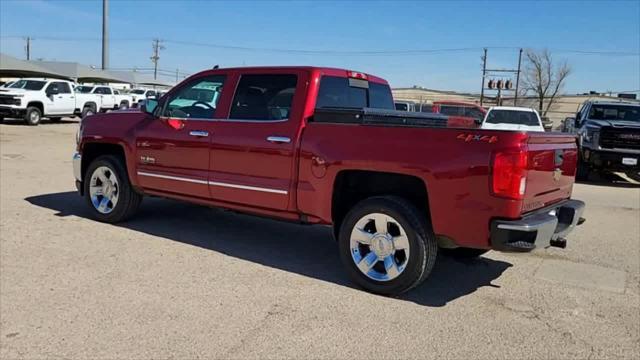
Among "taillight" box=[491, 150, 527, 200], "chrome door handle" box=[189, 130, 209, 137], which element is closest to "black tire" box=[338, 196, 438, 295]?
"taillight" box=[491, 150, 527, 200]

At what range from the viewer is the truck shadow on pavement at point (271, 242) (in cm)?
517

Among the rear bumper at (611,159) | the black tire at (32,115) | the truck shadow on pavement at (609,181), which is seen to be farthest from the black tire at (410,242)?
the black tire at (32,115)

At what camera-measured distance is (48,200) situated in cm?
828

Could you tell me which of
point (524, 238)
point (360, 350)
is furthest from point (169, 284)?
point (524, 238)

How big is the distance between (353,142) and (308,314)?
4.80 feet

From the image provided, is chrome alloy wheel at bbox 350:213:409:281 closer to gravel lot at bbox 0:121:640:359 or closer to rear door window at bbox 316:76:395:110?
gravel lot at bbox 0:121:640:359

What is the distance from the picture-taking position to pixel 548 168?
4648 millimetres

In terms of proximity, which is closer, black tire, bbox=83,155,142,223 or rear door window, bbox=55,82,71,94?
black tire, bbox=83,155,142,223

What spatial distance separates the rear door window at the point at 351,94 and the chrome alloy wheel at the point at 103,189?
289 cm

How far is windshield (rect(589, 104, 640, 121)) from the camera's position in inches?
586

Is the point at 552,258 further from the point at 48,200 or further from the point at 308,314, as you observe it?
the point at 48,200

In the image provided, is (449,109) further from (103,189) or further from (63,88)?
(103,189)

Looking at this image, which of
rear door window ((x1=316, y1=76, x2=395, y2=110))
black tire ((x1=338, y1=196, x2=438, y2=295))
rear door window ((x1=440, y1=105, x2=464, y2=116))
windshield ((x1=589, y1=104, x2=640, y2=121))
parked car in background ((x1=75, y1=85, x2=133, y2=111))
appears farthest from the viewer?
parked car in background ((x1=75, y1=85, x2=133, y2=111))

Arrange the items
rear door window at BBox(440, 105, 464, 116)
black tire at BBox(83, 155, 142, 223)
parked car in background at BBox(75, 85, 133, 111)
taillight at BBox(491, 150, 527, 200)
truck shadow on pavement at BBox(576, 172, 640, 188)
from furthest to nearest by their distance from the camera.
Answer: parked car in background at BBox(75, 85, 133, 111) → rear door window at BBox(440, 105, 464, 116) → truck shadow on pavement at BBox(576, 172, 640, 188) → black tire at BBox(83, 155, 142, 223) → taillight at BBox(491, 150, 527, 200)
